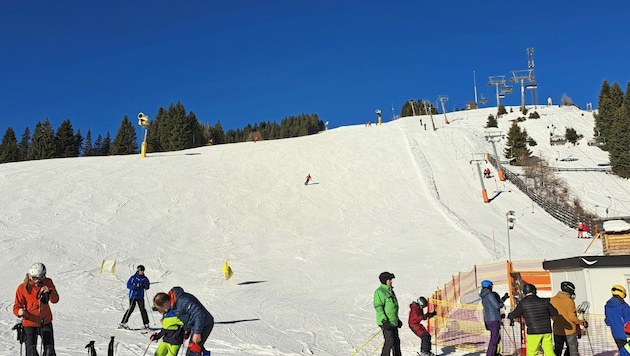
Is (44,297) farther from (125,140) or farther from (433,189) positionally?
(125,140)

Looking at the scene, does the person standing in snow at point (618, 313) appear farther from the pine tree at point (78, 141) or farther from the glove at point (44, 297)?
the pine tree at point (78, 141)

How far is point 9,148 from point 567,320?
270ft

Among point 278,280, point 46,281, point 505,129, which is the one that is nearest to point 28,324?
point 46,281

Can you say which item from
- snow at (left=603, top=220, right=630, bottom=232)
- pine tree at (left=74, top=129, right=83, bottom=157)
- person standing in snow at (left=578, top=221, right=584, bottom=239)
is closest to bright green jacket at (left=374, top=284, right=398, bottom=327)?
snow at (left=603, top=220, right=630, bottom=232)

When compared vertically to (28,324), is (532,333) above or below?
below

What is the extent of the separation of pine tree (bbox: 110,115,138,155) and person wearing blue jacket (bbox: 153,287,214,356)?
2821 inches

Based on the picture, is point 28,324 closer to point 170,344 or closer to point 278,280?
point 170,344

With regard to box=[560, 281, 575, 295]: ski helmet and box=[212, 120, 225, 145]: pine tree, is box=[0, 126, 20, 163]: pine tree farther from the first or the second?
box=[560, 281, 575, 295]: ski helmet

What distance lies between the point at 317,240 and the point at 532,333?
17.3 m

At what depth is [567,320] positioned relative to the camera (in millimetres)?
6879

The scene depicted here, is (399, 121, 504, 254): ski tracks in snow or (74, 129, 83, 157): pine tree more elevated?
(74, 129, 83, 157): pine tree

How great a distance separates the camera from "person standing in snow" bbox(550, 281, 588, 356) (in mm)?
6875

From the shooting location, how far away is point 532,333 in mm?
6281

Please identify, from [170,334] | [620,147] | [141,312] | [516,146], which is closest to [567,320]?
[170,334]
